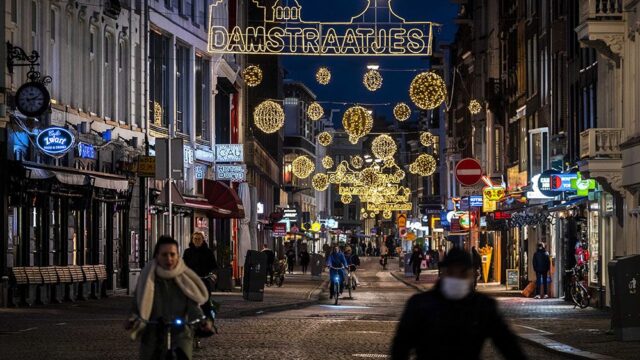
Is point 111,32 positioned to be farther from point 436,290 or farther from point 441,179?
point 441,179

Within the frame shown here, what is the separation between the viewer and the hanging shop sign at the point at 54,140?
34344 mm

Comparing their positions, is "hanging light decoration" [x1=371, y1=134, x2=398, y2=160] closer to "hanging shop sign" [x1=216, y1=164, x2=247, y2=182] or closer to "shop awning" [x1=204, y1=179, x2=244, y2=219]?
"hanging shop sign" [x1=216, y1=164, x2=247, y2=182]

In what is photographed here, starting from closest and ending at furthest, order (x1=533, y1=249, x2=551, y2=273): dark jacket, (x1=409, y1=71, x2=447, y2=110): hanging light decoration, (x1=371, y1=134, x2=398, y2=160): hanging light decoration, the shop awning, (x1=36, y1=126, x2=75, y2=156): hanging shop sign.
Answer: (x1=36, y1=126, x2=75, y2=156): hanging shop sign, (x1=533, y1=249, x2=551, y2=273): dark jacket, (x1=409, y1=71, x2=447, y2=110): hanging light decoration, the shop awning, (x1=371, y1=134, x2=398, y2=160): hanging light decoration

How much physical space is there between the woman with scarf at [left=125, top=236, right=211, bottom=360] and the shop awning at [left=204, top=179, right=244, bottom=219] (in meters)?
42.3

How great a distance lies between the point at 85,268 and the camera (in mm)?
39969

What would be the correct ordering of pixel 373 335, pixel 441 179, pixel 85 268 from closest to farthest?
pixel 373 335 < pixel 85 268 < pixel 441 179

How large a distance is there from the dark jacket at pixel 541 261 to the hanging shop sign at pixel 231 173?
15707 millimetres

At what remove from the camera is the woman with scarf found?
12344mm

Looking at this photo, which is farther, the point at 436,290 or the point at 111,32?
the point at 111,32

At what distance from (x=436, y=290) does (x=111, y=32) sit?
36.6m

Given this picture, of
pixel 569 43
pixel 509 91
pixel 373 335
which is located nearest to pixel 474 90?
pixel 509 91

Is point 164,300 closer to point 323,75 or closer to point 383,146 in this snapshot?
point 323,75

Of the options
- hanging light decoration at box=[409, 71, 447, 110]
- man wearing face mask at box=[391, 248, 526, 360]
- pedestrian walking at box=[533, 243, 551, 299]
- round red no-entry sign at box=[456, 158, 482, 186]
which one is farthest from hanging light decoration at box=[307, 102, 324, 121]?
man wearing face mask at box=[391, 248, 526, 360]

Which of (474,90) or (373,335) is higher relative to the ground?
(474,90)
